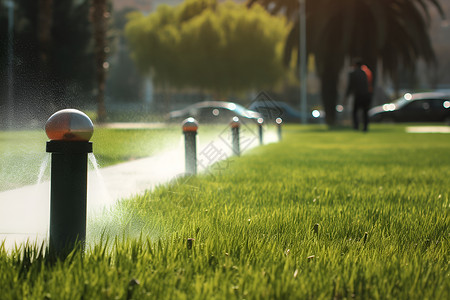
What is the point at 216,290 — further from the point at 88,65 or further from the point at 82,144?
the point at 88,65

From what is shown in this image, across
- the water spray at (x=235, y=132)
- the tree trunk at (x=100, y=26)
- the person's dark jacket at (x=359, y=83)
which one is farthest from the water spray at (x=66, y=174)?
the tree trunk at (x=100, y=26)

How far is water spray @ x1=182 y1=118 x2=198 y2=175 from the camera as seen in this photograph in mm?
6297

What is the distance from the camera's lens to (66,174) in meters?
2.61

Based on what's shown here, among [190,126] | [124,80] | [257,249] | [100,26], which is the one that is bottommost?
[257,249]

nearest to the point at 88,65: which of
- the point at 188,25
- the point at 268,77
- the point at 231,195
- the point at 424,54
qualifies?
the point at 188,25

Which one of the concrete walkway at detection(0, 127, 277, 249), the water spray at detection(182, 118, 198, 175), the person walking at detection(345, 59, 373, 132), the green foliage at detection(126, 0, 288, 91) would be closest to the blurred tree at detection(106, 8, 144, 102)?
the green foliage at detection(126, 0, 288, 91)

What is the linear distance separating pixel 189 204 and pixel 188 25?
1656 inches

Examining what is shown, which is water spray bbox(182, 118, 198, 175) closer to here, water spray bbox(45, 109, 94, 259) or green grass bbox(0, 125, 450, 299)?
green grass bbox(0, 125, 450, 299)

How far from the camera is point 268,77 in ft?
144

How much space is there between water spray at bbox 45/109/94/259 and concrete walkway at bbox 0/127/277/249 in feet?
0.81

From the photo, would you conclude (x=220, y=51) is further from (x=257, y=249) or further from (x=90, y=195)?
(x=257, y=249)

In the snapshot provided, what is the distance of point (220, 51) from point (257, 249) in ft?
136

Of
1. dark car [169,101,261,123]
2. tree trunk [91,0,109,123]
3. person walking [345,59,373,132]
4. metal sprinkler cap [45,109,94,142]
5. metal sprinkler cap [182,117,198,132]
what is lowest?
metal sprinkler cap [45,109,94,142]

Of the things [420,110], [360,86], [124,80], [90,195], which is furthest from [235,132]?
[124,80]
